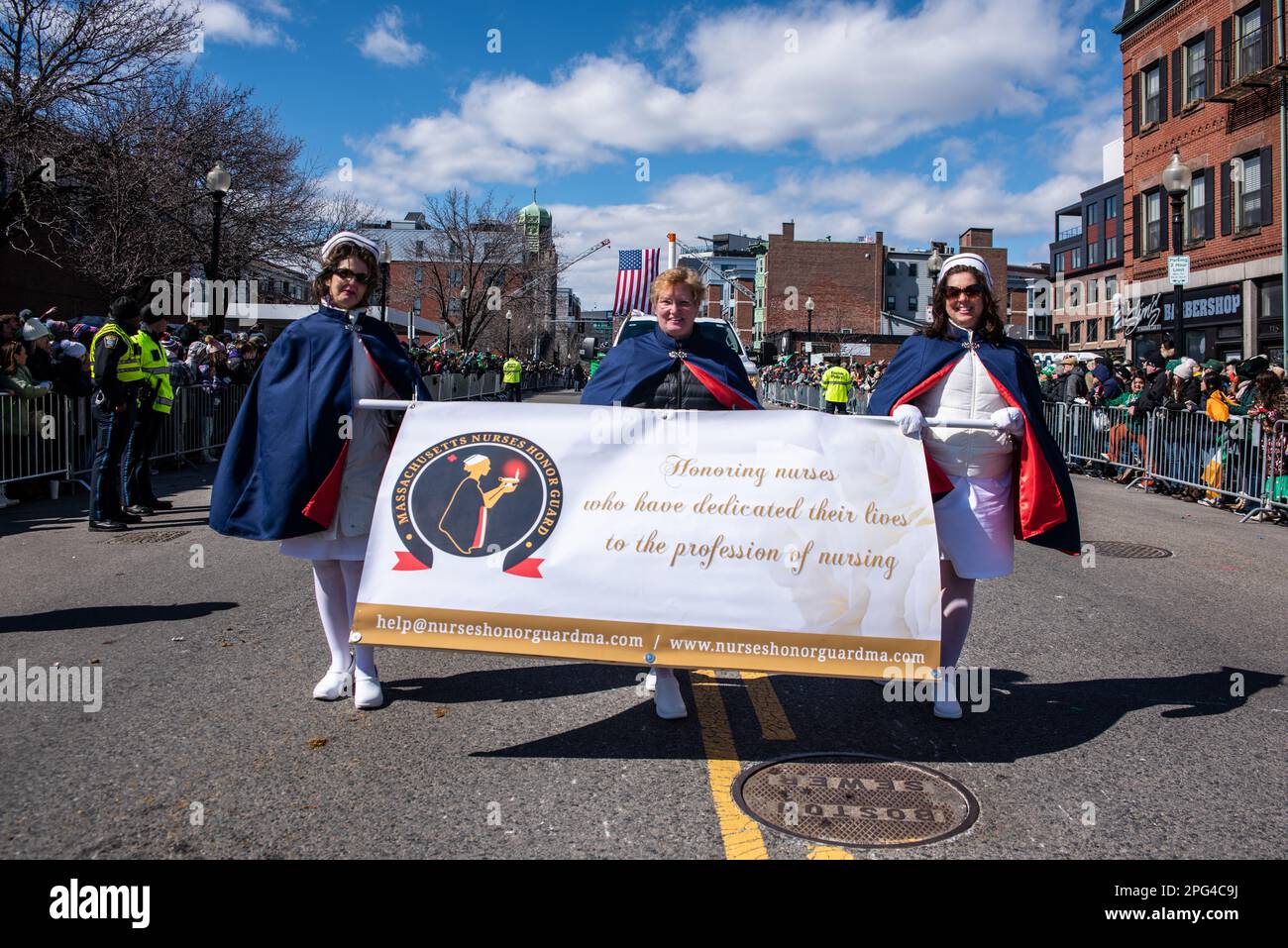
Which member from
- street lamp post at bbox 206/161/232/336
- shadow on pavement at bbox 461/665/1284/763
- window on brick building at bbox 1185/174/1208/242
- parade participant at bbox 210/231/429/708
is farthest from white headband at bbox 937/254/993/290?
window on brick building at bbox 1185/174/1208/242

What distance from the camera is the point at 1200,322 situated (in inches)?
1082

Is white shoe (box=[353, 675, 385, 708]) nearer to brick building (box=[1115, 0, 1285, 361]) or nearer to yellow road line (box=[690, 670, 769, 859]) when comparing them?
yellow road line (box=[690, 670, 769, 859])

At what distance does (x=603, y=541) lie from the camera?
406 centimetres

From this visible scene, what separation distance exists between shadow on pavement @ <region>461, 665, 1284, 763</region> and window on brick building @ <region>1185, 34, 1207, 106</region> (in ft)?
86.7

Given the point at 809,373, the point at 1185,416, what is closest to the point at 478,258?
the point at 809,373

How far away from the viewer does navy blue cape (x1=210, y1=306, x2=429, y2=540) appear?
4457 mm

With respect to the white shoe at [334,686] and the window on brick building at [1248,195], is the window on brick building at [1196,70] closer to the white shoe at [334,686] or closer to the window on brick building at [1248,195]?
the window on brick building at [1248,195]

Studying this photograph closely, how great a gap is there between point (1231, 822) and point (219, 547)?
8.04 metres

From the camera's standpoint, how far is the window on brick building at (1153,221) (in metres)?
29.4

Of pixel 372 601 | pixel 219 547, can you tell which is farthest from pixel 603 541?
pixel 219 547

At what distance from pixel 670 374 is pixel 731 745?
5.41 feet

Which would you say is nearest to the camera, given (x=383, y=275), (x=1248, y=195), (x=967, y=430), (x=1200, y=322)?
(x=967, y=430)

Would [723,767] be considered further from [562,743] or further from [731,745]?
[562,743]

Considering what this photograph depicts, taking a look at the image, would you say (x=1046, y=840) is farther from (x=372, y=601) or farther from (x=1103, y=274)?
(x=1103, y=274)
